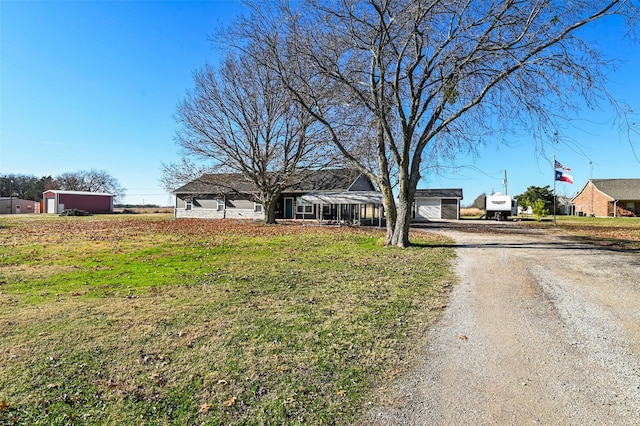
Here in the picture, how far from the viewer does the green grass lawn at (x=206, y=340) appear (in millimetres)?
2930

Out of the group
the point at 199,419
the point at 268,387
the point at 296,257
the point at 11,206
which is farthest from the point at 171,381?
the point at 11,206

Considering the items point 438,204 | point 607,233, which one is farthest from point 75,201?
point 607,233

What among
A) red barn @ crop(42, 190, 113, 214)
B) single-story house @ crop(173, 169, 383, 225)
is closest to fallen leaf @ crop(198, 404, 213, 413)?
single-story house @ crop(173, 169, 383, 225)

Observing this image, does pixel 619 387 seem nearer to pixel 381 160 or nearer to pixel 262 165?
pixel 381 160

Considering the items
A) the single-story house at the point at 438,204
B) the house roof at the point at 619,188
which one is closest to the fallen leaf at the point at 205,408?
the single-story house at the point at 438,204

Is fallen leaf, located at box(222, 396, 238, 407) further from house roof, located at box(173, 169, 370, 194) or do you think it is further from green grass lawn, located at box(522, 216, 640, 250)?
house roof, located at box(173, 169, 370, 194)

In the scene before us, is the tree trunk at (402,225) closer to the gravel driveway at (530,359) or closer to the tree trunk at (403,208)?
the tree trunk at (403,208)

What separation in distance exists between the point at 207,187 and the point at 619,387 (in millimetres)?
36883

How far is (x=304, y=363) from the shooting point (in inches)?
144

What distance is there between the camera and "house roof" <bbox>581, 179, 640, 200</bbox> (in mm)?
44375

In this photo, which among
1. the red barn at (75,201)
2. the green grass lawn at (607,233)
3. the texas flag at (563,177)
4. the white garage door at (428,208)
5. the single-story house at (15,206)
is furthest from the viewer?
the single-story house at (15,206)

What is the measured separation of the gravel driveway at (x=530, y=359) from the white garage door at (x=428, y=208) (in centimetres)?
3155

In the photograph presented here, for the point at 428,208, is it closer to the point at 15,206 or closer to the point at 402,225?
the point at 402,225

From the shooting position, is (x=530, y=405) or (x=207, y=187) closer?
(x=530, y=405)
